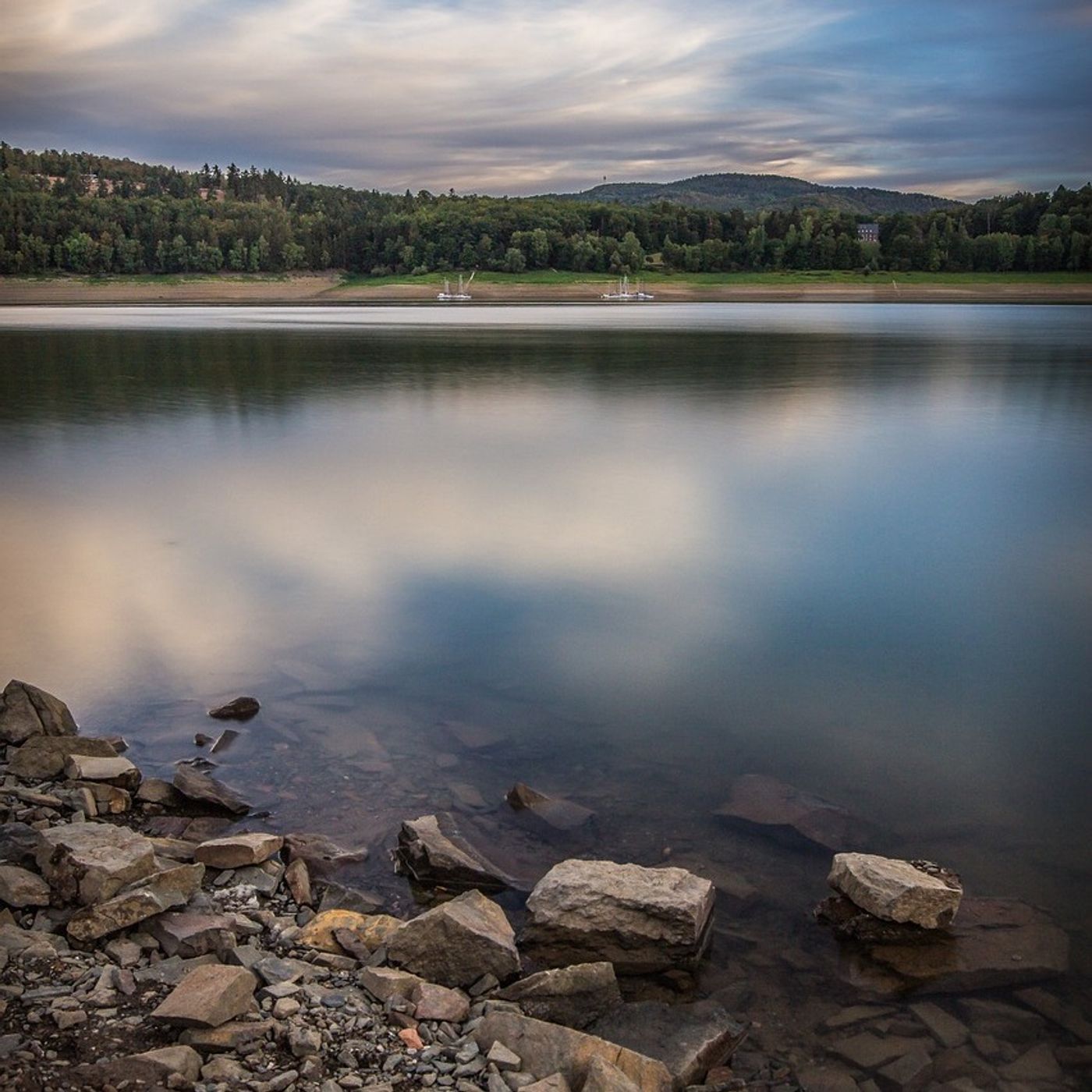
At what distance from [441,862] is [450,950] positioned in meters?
0.97

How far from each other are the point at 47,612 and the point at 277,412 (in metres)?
20.0

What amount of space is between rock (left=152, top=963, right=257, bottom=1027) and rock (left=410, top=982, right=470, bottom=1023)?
2.49 ft

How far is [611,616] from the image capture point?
37.3 ft

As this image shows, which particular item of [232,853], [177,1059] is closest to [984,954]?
[177,1059]

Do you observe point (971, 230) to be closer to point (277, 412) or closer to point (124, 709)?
point (277, 412)

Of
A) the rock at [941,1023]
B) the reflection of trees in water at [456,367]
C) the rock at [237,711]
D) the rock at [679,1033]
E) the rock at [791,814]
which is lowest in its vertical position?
the rock at [941,1023]

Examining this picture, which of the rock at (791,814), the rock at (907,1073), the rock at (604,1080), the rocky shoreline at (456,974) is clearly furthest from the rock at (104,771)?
the rock at (907,1073)

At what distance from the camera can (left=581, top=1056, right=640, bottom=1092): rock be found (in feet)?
14.5

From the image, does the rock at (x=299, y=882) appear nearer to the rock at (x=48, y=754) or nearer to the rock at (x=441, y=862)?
the rock at (x=441, y=862)

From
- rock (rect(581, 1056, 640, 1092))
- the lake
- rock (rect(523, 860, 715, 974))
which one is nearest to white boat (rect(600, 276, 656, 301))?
the lake

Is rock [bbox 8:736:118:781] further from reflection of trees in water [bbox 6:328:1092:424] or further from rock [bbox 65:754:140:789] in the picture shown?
reflection of trees in water [bbox 6:328:1092:424]

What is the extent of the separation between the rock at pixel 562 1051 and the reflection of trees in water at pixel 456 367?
27.2m

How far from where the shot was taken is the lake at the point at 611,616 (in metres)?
7.43

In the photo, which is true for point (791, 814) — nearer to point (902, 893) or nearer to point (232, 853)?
point (902, 893)
